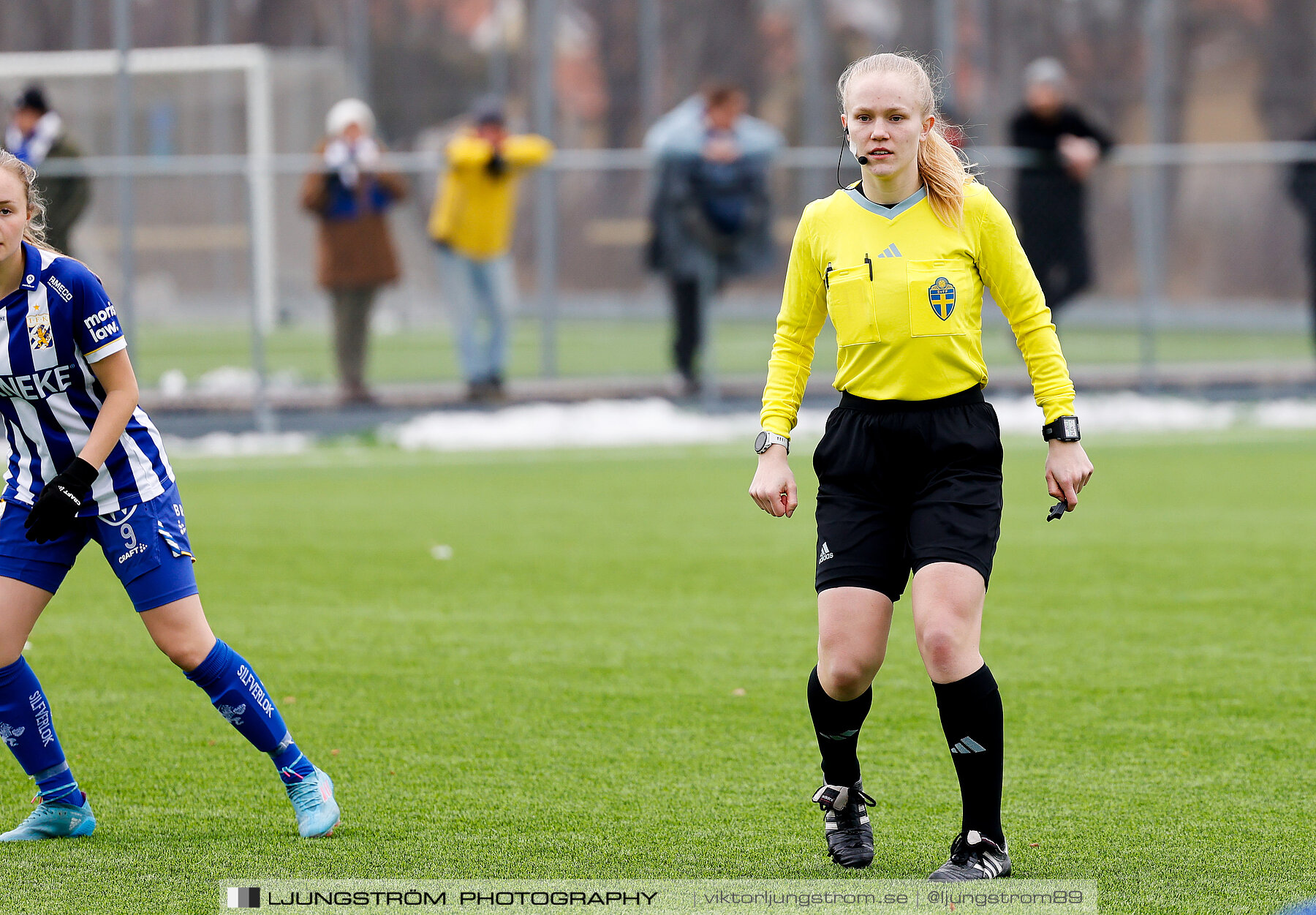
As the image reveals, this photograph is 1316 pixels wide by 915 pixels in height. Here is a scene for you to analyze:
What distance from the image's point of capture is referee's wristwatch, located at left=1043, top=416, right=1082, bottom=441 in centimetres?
394

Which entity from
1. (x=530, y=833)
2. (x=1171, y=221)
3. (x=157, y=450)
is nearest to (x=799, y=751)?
(x=530, y=833)

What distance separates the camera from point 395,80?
854 inches

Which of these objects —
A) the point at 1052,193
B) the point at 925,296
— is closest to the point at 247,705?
the point at 925,296

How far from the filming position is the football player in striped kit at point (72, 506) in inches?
162

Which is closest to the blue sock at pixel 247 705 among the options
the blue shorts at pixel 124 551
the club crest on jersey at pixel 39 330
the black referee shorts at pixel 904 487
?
the blue shorts at pixel 124 551

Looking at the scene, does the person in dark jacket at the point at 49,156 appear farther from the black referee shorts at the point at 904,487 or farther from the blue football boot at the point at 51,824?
the black referee shorts at the point at 904,487

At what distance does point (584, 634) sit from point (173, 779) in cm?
214

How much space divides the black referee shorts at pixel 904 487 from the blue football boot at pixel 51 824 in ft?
6.03

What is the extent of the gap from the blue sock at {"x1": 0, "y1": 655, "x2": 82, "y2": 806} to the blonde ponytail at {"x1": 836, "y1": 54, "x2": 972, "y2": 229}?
2.29 metres

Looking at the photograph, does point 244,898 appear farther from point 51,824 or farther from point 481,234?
point 481,234

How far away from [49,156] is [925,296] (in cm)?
1031

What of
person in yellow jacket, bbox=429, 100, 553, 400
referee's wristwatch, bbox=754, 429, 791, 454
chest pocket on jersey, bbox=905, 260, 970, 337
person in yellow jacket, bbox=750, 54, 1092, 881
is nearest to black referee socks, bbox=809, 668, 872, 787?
person in yellow jacket, bbox=750, 54, 1092, 881

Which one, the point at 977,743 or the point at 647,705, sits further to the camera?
the point at 647,705

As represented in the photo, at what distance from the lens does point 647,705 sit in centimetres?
Answer: 569
